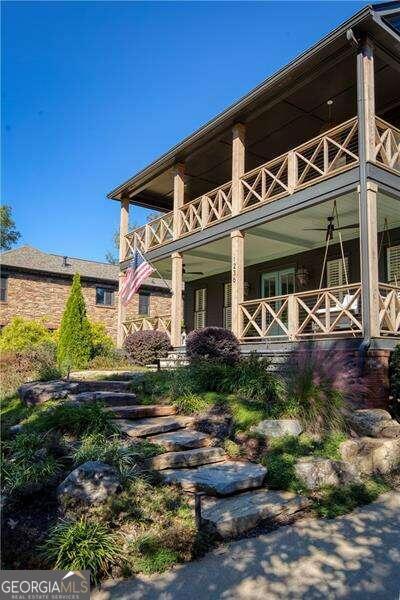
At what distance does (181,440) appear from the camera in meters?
6.33

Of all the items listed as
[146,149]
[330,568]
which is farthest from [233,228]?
[146,149]

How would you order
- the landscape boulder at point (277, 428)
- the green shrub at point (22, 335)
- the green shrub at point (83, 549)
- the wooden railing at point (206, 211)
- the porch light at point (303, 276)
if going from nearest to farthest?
the green shrub at point (83, 549) → the landscape boulder at point (277, 428) → the wooden railing at point (206, 211) → the porch light at point (303, 276) → the green shrub at point (22, 335)

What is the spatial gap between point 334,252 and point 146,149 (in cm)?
1557

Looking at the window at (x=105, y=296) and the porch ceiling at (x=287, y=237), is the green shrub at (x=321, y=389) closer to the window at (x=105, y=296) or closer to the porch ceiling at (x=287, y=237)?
the porch ceiling at (x=287, y=237)

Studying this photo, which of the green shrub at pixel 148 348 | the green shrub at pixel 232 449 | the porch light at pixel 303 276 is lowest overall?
the green shrub at pixel 232 449

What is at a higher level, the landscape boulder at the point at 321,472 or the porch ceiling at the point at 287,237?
the porch ceiling at the point at 287,237

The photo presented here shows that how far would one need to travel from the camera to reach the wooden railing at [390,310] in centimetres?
884

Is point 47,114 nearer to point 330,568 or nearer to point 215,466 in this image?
point 215,466

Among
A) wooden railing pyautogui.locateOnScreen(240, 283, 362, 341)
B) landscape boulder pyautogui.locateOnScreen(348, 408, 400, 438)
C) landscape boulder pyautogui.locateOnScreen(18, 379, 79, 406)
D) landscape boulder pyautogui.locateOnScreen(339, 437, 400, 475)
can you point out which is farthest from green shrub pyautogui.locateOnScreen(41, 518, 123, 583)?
wooden railing pyautogui.locateOnScreen(240, 283, 362, 341)

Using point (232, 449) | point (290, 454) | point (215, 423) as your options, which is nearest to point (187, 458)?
point (232, 449)

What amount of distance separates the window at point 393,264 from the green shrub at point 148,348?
6.48 metres

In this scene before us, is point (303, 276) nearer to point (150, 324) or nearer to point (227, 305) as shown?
point (227, 305)

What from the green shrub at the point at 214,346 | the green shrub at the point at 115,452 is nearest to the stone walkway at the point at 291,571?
the green shrub at the point at 115,452

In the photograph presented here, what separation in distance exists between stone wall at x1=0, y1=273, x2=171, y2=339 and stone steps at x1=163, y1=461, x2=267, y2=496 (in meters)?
21.0
